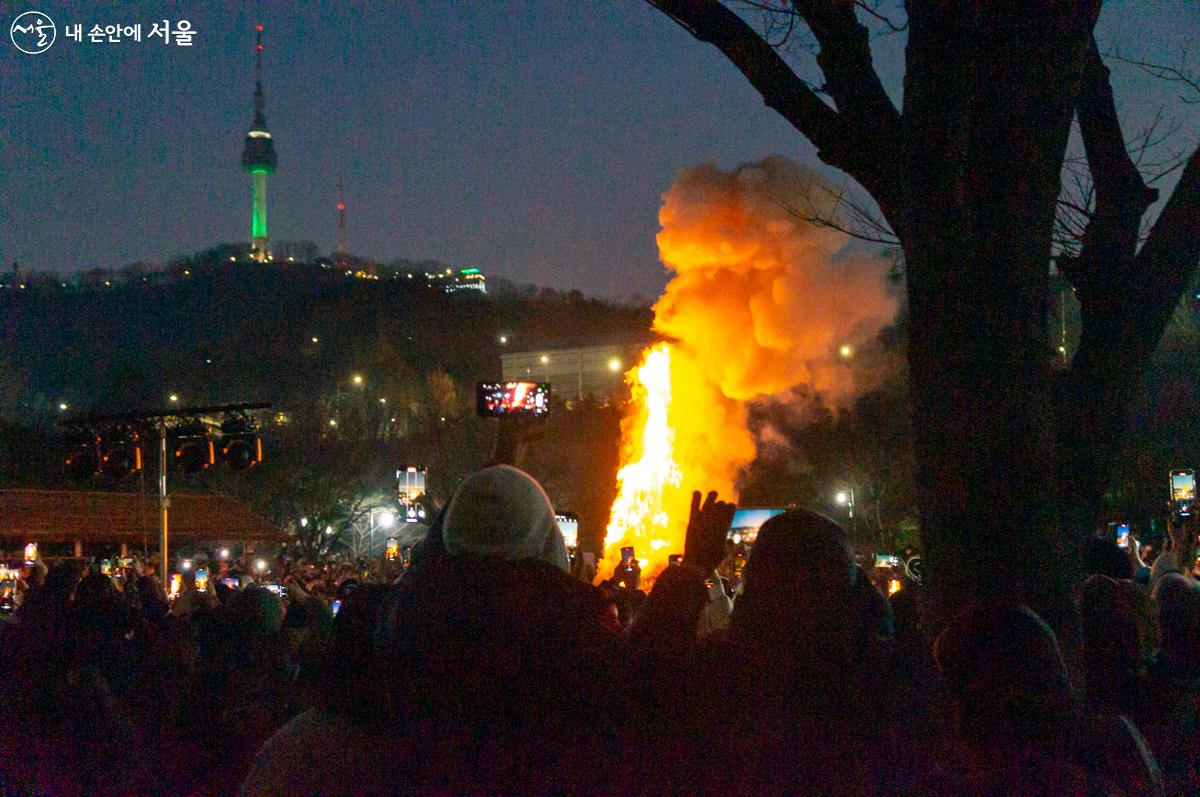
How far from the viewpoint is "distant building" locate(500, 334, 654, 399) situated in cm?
6044

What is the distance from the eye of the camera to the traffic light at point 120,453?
17250 millimetres

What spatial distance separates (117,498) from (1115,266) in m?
26.4

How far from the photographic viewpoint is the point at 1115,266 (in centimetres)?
431

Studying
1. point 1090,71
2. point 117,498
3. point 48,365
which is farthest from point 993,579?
point 48,365

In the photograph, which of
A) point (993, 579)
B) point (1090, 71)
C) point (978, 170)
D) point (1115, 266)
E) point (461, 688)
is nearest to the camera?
point (461, 688)

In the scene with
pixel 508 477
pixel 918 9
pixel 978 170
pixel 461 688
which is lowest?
pixel 461 688

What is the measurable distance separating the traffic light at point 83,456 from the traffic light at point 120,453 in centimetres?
13

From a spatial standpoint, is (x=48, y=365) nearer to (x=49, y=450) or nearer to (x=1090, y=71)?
(x=49, y=450)

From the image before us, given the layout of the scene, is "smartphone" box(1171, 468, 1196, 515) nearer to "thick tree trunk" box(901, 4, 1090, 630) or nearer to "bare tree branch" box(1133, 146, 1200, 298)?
"bare tree branch" box(1133, 146, 1200, 298)

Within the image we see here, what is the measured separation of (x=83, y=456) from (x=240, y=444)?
2699 mm

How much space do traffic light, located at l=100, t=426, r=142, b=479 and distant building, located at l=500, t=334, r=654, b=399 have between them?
135 ft

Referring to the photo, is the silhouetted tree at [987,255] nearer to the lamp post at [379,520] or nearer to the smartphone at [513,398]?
the smartphone at [513,398]

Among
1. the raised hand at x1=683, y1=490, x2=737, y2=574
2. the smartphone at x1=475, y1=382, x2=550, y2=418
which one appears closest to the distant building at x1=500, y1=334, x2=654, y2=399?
the smartphone at x1=475, y1=382, x2=550, y2=418

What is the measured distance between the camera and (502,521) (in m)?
2.46
